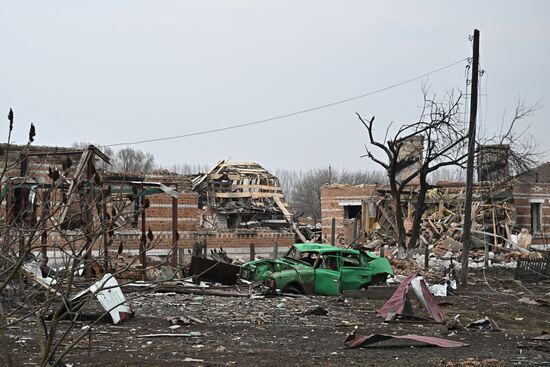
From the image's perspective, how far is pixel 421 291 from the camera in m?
15.4

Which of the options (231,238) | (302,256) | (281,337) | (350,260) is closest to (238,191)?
(231,238)

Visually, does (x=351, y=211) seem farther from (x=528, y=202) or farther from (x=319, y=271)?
(x=319, y=271)

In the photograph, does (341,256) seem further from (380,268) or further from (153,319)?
(153,319)

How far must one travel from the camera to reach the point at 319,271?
1998cm

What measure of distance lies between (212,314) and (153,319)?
138cm

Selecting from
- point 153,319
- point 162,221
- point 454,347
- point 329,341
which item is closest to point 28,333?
point 153,319

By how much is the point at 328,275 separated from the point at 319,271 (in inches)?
10.5

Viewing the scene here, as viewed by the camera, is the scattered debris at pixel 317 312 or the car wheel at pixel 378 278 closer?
the scattered debris at pixel 317 312

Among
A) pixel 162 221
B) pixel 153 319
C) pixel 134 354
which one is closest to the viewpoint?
pixel 134 354

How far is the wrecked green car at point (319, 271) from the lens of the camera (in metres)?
19.6

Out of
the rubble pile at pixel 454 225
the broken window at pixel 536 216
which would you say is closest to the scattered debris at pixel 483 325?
the rubble pile at pixel 454 225

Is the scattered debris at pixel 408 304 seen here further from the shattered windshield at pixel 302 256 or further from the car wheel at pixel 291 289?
the shattered windshield at pixel 302 256

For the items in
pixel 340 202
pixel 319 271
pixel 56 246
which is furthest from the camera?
pixel 340 202

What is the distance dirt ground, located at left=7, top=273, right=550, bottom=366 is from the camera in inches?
412
